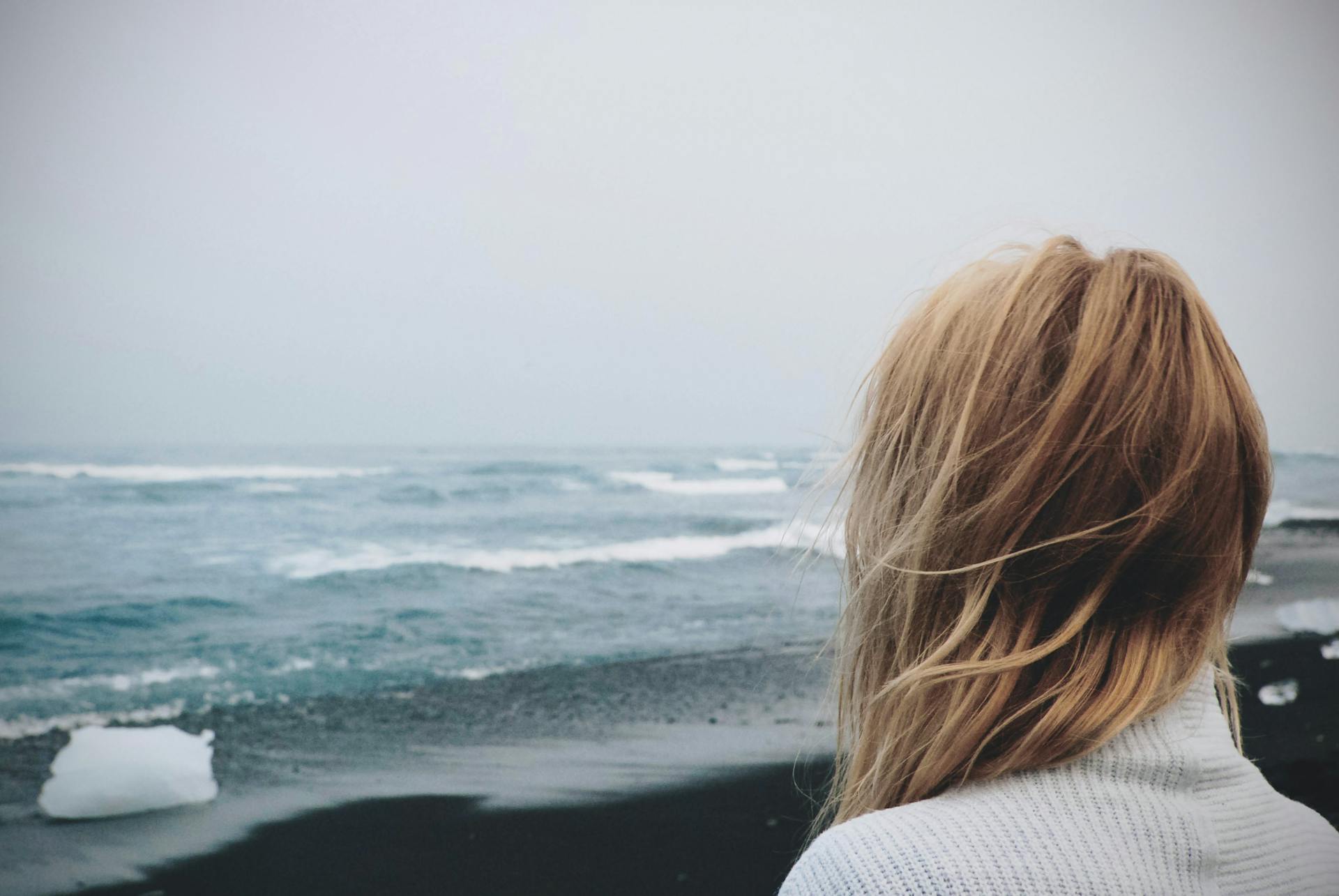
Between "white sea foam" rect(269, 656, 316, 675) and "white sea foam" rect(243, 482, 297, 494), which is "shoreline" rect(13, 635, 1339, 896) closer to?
"white sea foam" rect(269, 656, 316, 675)

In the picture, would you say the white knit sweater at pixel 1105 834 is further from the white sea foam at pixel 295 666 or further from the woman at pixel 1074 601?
the white sea foam at pixel 295 666

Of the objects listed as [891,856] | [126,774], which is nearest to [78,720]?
[126,774]

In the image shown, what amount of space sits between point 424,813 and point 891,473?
3418 millimetres

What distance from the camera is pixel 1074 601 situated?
0.84 metres

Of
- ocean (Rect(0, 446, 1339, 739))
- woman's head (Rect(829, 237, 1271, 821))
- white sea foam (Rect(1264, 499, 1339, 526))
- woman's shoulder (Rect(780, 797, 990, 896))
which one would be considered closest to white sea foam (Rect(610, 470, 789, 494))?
ocean (Rect(0, 446, 1339, 739))

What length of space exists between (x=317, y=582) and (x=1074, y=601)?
6.01 metres

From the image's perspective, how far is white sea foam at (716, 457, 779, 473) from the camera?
41.3ft

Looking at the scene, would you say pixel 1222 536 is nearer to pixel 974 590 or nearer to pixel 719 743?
pixel 974 590

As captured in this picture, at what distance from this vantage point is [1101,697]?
769 millimetres

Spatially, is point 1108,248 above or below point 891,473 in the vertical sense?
above

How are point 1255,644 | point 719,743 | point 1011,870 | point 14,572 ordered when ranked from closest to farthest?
point 1011,870
point 719,743
point 14,572
point 1255,644

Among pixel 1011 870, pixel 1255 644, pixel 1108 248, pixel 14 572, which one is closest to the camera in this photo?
pixel 1011 870

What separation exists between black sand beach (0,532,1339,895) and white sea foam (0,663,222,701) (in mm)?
551

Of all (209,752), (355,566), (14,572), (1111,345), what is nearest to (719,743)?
(209,752)
